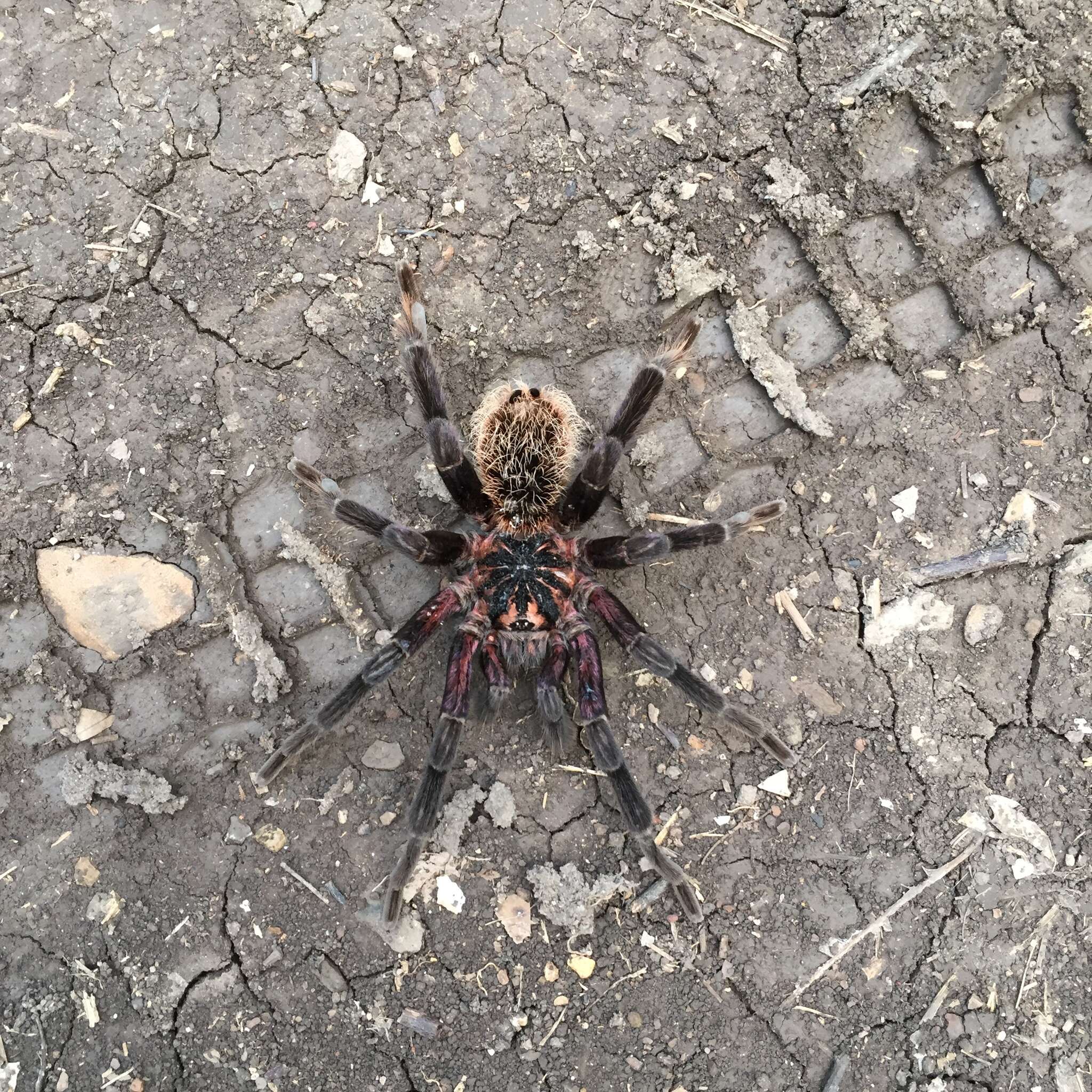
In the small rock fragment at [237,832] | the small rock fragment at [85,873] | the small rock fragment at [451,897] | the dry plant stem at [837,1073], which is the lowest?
the small rock fragment at [85,873]

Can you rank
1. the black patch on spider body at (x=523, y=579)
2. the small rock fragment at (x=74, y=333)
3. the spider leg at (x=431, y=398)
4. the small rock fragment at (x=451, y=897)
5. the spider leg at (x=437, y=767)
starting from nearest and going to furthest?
the spider leg at (x=437, y=767), the spider leg at (x=431, y=398), the black patch on spider body at (x=523, y=579), the small rock fragment at (x=451, y=897), the small rock fragment at (x=74, y=333)

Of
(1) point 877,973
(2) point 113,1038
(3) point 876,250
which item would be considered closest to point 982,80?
(3) point 876,250

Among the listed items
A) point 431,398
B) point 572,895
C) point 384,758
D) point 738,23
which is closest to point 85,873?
point 384,758

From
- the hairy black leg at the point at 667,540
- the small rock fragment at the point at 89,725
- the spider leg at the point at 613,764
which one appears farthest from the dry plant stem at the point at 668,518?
the small rock fragment at the point at 89,725

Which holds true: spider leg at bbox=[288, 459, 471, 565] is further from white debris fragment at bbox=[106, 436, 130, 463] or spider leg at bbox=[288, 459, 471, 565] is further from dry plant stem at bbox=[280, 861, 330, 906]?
dry plant stem at bbox=[280, 861, 330, 906]

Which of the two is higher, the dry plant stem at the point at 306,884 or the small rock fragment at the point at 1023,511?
the small rock fragment at the point at 1023,511

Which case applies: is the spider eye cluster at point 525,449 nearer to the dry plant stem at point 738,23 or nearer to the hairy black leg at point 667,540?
the hairy black leg at point 667,540

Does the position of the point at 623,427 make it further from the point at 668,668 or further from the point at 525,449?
the point at 668,668
